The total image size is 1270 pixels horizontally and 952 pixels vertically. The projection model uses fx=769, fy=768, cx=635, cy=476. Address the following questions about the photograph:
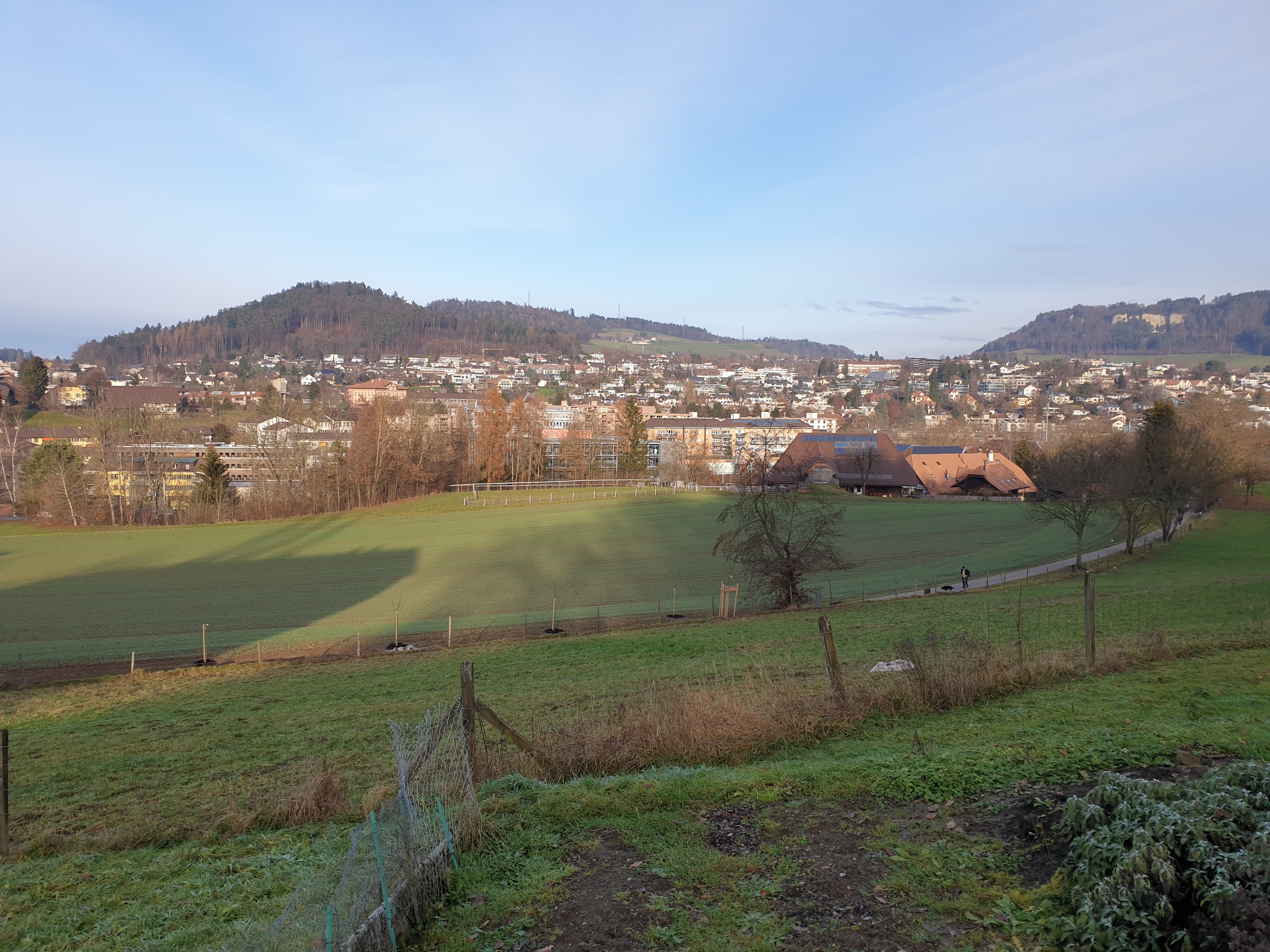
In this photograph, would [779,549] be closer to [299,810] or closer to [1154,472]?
[299,810]

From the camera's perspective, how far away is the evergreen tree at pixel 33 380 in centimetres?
11944

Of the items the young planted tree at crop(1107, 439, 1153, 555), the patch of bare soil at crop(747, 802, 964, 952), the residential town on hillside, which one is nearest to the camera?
the patch of bare soil at crop(747, 802, 964, 952)

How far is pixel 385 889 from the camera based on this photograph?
5270 millimetres

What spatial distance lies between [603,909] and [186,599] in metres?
36.5

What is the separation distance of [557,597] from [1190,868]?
3184 cm

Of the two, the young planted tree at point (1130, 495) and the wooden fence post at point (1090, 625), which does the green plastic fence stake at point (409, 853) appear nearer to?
the wooden fence post at point (1090, 625)

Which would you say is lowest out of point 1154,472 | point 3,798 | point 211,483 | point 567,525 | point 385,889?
point 567,525

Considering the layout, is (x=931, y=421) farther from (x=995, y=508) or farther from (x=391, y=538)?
(x=391, y=538)

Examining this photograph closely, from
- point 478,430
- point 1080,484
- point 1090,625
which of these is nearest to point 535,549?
point 1080,484

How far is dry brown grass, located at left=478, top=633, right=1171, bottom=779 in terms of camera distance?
8891 mm

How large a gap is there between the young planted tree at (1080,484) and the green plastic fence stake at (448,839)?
37200 millimetres

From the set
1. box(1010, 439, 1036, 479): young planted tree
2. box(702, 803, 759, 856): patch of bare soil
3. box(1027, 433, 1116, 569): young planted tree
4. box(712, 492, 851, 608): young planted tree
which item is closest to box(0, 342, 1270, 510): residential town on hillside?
box(1010, 439, 1036, 479): young planted tree

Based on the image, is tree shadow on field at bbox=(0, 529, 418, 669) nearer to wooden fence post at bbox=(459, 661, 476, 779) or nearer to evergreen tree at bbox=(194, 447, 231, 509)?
evergreen tree at bbox=(194, 447, 231, 509)

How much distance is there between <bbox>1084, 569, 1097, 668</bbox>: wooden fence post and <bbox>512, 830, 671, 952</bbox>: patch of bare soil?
29.6 ft
